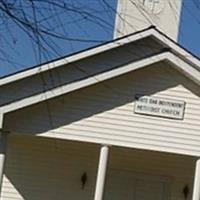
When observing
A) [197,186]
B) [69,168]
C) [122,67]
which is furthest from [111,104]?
[197,186]

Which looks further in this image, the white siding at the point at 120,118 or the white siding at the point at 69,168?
the white siding at the point at 69,168

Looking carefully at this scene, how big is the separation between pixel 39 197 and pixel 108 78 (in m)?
3.15

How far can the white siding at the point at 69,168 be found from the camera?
50.9ft

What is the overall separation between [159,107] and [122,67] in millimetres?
1096

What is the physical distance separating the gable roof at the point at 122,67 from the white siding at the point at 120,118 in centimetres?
31

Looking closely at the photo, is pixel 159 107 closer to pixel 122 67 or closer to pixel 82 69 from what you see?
pixel 122 67

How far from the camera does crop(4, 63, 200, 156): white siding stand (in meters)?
14.1

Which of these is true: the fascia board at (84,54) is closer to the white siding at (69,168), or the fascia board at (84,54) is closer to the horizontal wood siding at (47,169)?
the white siding at (69,168)

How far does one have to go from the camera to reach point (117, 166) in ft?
53.1

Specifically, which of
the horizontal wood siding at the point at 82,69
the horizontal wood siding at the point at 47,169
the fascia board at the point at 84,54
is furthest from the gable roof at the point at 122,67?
the horizontal wood siding at the point at 47,169

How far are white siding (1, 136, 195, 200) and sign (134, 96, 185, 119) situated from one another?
1.38 meters

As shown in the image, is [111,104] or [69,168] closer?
[111,104]

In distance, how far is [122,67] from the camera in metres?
14.2

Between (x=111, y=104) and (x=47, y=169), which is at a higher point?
(x=111, y=104)
